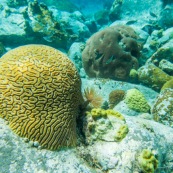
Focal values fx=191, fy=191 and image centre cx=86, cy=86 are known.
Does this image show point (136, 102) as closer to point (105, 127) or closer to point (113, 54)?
point (113, 54)

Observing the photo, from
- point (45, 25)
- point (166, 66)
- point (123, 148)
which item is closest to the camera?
point (123, 148)

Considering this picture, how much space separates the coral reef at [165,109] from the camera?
5362 millimetres

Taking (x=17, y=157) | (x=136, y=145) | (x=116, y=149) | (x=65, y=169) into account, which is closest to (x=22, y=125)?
(x=17, y=157)

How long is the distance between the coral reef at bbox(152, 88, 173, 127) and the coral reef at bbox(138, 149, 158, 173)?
9.25 feet

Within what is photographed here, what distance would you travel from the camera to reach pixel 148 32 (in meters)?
12.6

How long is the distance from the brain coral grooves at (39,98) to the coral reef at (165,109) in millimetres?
3118

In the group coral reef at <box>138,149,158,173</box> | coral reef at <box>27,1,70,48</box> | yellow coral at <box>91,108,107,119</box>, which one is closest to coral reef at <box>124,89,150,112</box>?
yellow coral at <box>91,108,107,119</box>

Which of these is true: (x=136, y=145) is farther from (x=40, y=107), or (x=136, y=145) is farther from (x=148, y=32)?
(x=148, y=32)

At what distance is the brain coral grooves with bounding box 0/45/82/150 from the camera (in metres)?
2.85

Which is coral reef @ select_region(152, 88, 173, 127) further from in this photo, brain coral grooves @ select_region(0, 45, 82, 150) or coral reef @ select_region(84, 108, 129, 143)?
brain coral grooves @ select_region(0, 45, 82, 150)

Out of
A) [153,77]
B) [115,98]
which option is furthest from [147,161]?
[153,77]

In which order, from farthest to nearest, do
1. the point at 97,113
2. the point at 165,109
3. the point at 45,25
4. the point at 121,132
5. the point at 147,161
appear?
the point at 45,25, the point at 165,109, the point at 97,113, the point at 121,132, the point at 147,161

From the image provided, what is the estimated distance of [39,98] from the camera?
2988 mm

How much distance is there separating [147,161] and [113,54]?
635cm
